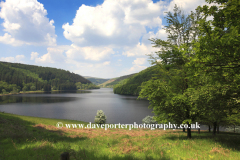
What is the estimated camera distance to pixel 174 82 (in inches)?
568

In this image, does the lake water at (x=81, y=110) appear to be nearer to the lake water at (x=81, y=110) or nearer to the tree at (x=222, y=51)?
the lake water at (x=81, y=110)

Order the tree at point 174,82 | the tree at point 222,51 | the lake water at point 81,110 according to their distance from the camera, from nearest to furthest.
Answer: the tree at point 222,51, the tree at point 174,82, the lake water at point 81,110

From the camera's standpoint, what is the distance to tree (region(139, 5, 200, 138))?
12305mm

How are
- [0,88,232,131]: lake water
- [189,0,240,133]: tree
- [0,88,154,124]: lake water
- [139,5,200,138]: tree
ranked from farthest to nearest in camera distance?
1. [0,88,154,124]: lake water
2. [0,88,232,131]: lake water
3. [139,5,200,138]: tree
4. [189,0,240,133]: tree

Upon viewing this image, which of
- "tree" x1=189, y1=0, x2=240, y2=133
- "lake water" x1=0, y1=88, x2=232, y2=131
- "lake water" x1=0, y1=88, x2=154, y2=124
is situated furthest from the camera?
"lake water" x1=0, y1=88, x2=154, y2=124

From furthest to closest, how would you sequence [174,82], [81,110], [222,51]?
[81,110] → [174,82] → [222,51]

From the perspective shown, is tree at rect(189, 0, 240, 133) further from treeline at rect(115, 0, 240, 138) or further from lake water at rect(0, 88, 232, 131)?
lake water at rect(0, 88, 232, 131)

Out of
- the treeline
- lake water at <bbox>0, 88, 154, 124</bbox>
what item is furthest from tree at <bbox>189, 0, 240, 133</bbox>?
lake water at <bbox>0, 88, 154, 124</bbox>

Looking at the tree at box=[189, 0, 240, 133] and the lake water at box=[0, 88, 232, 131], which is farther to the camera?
the lake water at box=[0, 88, 232, 131]

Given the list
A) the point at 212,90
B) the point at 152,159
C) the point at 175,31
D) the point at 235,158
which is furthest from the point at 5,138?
the point at 175,31

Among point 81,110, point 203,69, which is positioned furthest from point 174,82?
point 81,110

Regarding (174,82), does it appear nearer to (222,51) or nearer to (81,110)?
(222,51)

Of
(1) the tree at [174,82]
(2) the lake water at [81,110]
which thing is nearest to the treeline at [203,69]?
(1) the tree at [174,82]

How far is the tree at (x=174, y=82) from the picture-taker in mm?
12305
